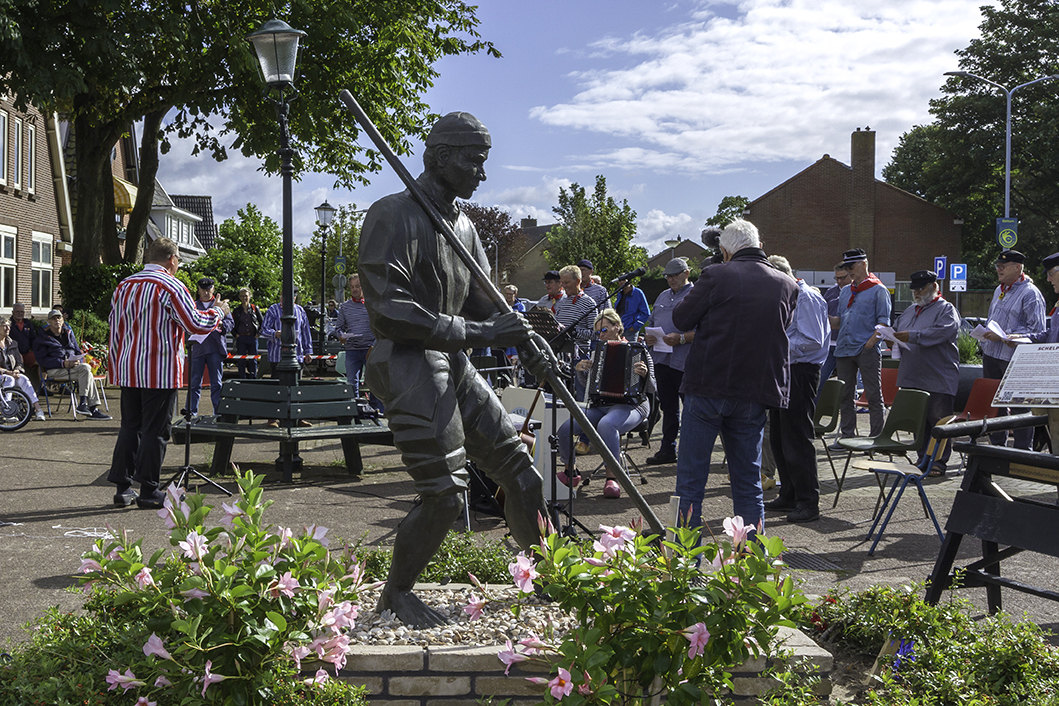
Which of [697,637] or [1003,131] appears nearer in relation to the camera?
[697,637]

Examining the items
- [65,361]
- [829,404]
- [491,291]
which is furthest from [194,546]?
[65,361]

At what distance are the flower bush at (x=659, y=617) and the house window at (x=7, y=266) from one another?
25.9 meters

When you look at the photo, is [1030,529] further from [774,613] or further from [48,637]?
[48,637]

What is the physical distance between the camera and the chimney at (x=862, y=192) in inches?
1838

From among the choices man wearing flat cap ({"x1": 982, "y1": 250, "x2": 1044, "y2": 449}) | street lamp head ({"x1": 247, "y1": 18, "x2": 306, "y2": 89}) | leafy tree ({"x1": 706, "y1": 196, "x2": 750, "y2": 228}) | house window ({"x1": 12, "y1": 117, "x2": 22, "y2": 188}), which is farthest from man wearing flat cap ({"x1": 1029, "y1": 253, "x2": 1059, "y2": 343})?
leafy tree ({"x1": 706, "y1": 196, "x2": 750, "y2": 228})

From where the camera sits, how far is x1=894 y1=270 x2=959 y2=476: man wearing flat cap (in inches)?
342

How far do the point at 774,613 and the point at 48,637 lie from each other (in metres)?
2.57

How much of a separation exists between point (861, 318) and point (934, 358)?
5.48 ft

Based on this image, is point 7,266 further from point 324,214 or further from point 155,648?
point 155,648

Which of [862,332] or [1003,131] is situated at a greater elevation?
[1003,131]

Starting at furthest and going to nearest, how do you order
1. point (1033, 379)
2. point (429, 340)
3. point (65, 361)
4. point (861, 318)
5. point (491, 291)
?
point (65, 361) < point (861, 318) < point (1033, 379) < point (491, 291) < point (429, 340)

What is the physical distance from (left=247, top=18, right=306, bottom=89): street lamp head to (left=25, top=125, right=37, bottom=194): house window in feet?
62.3

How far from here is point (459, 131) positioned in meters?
3.48

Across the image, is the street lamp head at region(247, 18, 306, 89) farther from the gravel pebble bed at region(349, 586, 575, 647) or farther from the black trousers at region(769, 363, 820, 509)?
the gravel pebble bed at region(349, 586, 575, 647)
